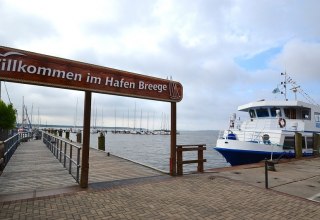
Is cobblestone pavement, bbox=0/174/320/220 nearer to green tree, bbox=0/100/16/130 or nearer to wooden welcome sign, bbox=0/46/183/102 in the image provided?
wooden welcome sign, bbox=0/46/183/102

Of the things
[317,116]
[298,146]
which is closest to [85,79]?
[298,146]

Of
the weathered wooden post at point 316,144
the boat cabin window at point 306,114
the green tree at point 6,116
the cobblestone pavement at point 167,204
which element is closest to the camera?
the cobblestone pavement at point 167,204

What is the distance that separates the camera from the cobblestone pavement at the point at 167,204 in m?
5.34

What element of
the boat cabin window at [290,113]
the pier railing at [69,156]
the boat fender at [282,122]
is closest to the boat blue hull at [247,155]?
the boat fender at [282,122]

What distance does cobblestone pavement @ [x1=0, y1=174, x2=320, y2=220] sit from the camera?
5344 mm

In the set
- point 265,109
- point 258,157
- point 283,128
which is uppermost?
point 265,109

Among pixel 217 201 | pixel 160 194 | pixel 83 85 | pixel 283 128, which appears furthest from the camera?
pixel 283 128

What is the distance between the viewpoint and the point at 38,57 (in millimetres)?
6586

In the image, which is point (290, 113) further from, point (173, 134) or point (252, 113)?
point (173, 134)

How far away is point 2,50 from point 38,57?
2.58 ft

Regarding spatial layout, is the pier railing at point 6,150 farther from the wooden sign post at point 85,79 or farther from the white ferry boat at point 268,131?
the white ferry boat at point 268,131

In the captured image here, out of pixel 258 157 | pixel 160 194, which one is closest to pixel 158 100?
pixel 160 194

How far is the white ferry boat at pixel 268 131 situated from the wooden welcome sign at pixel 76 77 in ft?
33.0

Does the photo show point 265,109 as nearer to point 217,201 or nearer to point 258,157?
point 258,157
